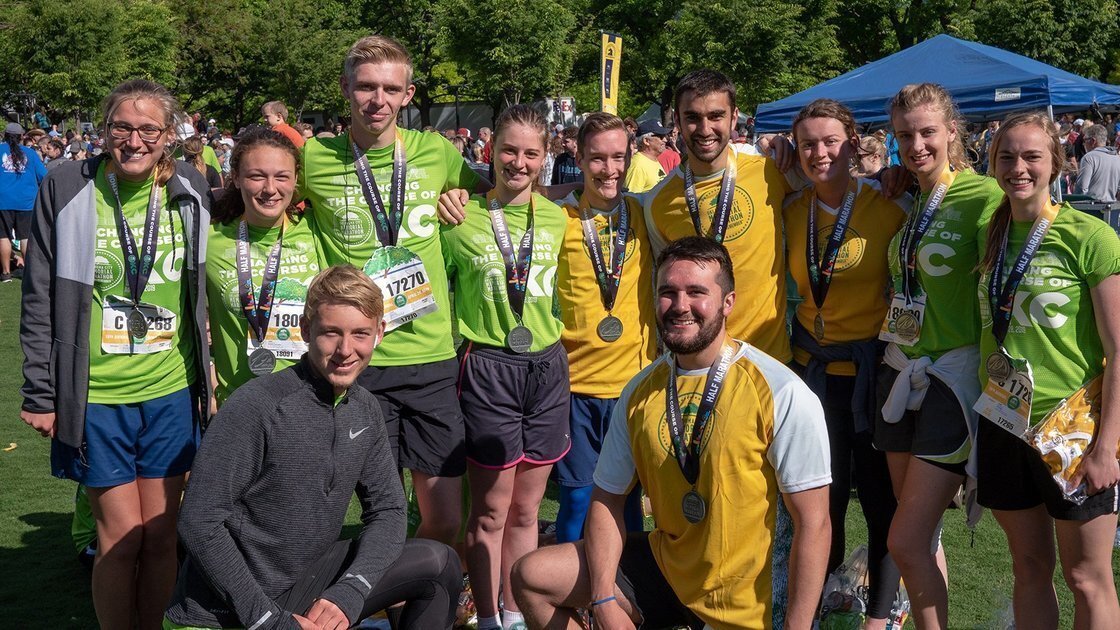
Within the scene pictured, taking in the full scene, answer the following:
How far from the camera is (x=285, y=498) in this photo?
3123 mm

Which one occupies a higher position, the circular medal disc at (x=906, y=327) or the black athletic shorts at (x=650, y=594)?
the circular medal disc at (x=906, y=327)

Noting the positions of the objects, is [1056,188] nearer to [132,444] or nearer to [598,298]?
[598,298]

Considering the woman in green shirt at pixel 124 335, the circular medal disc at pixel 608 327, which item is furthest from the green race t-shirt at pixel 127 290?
the circular medal disc at pixel 608 327

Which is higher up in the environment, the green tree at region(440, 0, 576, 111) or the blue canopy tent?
the green tree at region(440, 0, 576, 111)

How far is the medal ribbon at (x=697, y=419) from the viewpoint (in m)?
3.02

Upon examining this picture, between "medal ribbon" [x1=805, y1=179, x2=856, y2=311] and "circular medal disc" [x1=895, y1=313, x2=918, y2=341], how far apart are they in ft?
1.10

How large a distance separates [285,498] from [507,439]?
3.75 feet

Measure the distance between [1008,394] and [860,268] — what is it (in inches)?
29.9

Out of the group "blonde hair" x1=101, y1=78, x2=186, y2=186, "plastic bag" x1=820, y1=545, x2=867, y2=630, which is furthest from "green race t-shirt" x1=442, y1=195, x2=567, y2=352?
"plastic bag" x1=820, y1=545, x2=867, y2=630

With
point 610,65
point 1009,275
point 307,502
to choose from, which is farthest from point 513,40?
point 307,502

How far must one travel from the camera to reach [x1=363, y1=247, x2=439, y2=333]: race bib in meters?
3.84

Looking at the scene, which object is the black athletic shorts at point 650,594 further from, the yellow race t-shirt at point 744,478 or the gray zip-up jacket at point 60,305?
the gray zip-up jacket at point 60,305

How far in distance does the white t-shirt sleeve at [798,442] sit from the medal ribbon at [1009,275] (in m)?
0.83

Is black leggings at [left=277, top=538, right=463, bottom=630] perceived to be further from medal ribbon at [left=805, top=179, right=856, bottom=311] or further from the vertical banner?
the vertical banner
